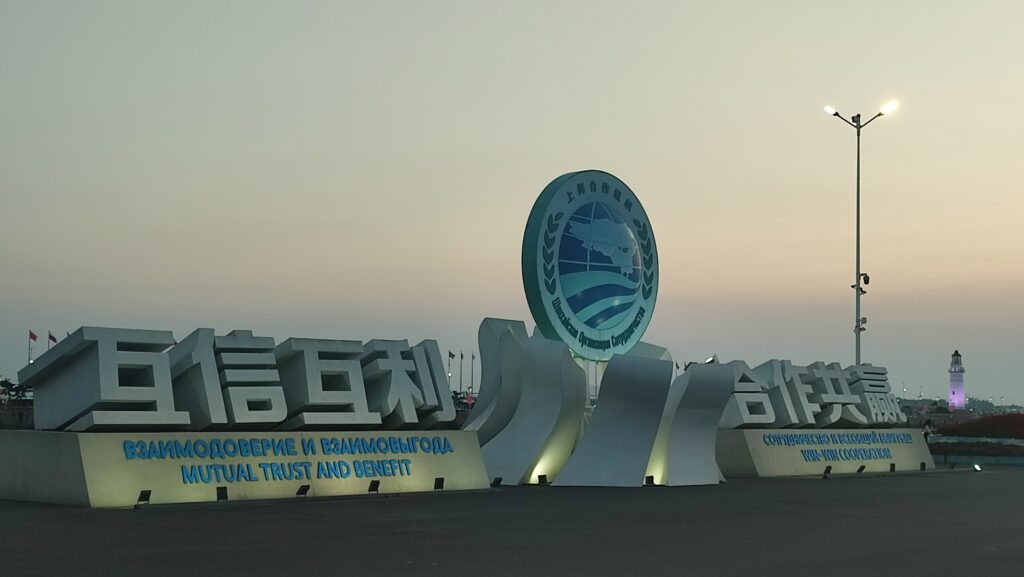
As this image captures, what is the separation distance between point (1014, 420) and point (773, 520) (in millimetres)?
38485

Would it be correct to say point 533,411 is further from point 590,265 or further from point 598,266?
point 598,266

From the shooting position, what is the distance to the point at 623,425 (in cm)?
3142

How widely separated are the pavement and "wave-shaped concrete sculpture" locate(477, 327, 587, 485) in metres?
3.93

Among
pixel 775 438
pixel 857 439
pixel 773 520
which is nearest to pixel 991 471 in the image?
pixel 857 439

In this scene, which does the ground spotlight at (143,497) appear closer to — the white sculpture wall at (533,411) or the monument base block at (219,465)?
the monument base block at (219,465)

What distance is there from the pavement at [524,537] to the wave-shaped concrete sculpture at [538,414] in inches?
155

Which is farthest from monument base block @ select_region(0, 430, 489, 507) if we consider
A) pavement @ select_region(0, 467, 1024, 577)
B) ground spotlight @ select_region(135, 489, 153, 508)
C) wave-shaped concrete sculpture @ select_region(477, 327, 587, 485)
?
wave-shaped concrete sculpture @ select_region(477, 327, 587, 485)

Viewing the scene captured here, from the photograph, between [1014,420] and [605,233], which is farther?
[1014,420]

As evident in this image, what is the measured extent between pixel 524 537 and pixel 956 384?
12930 centimetres

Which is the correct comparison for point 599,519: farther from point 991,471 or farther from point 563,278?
point 991,471

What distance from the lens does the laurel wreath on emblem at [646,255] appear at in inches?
1368

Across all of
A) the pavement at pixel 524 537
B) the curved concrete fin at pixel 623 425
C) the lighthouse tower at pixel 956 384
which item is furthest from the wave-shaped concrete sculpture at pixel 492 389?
the lighthouse tower at pixel 956 384

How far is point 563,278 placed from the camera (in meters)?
32.5

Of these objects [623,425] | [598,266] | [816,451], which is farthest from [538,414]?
[816,451]
